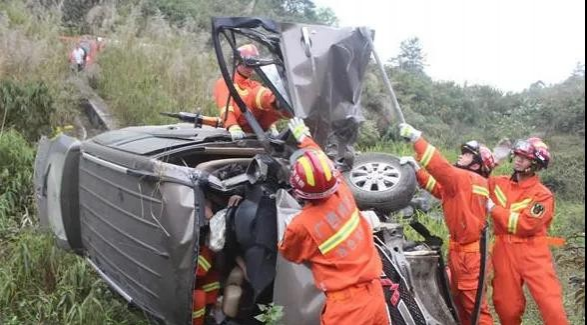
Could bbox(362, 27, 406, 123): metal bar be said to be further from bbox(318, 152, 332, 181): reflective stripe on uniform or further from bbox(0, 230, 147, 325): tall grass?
bbox(0, 230, 147, 325): tall grass

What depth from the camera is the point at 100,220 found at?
14.9ft

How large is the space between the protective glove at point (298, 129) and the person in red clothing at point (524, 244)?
167 cm

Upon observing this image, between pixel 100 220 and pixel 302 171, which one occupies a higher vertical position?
pixel 302 171

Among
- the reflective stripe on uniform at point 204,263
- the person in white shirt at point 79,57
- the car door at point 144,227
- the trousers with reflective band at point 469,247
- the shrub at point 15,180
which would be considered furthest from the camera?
the person in white shirt at point 79,57

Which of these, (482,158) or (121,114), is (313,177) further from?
(121,114)

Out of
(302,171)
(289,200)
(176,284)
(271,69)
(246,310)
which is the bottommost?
(246,310)

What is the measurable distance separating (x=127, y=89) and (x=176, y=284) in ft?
18.5

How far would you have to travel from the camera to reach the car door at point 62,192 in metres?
5.07

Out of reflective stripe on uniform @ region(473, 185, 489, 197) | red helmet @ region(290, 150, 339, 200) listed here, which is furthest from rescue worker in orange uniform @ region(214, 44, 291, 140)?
reflective stripe on uniform @ region(473, 185, 489, 197)

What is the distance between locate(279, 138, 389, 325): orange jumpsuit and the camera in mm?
3381

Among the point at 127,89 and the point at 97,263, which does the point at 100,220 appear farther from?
the point at 127,89

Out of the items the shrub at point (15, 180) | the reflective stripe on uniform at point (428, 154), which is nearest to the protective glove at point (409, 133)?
the reflective stripe on uniform at point (428, 154)

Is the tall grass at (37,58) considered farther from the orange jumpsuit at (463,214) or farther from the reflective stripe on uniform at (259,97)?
the orange jumpsuit at (463,214)

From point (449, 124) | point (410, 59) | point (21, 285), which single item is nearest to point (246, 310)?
point (21, 285)
